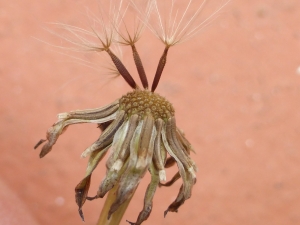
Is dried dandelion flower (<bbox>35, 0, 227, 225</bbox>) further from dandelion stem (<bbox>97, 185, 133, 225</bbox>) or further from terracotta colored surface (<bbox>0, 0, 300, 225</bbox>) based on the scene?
terracotta colored surface (<bbox>0, 0, 300, 225</bbox>)

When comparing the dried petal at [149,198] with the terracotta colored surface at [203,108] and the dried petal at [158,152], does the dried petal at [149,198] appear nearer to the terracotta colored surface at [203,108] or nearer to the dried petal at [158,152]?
the dried petal at [158,152]

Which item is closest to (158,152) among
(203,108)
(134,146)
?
(134,146)

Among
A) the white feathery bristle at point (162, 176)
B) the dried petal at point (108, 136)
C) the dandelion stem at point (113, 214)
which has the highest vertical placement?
the dried petal at point (108, 136)

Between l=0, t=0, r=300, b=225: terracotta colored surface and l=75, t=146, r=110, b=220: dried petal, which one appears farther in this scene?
l=0, t=0, r=300, b=225: terracotta colored surface

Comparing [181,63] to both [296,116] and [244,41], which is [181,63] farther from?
[296,116]

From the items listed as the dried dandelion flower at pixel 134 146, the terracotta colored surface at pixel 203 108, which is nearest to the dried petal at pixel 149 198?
the dried dandelion flower at pixel 134 146

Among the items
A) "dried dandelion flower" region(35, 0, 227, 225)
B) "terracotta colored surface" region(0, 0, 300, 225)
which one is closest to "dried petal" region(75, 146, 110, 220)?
"dried dandelion flower" region(35, 0, 227, 225)

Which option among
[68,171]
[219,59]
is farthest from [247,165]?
[68,171]

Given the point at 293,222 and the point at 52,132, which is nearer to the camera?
the point at 52,132
